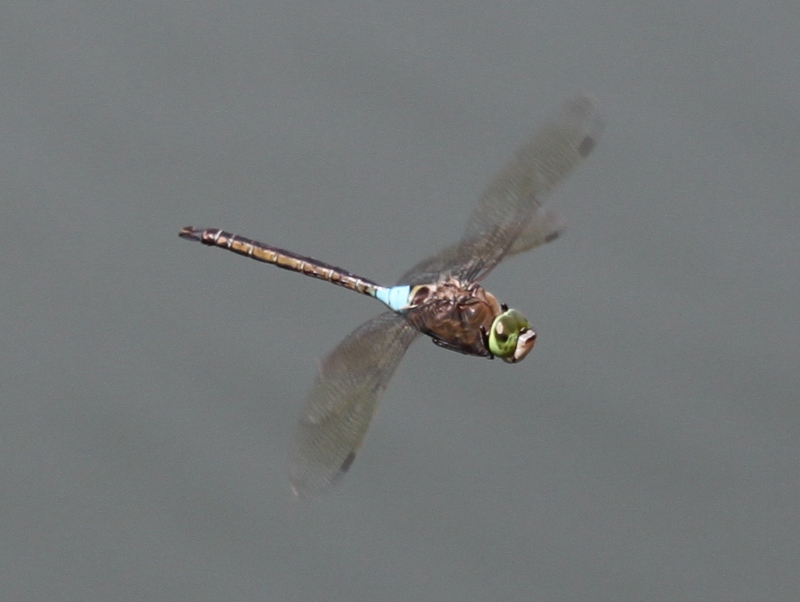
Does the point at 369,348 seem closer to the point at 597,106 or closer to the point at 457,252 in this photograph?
the point at 457,252

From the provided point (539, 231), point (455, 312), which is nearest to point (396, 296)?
point (455, 312)

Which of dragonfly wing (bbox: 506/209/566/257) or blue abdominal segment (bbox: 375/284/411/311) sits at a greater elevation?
dragonfly wing (bbox: 506/209/566/257)

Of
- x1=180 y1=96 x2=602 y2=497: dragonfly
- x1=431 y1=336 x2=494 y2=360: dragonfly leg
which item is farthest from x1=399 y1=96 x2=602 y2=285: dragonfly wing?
x1=431 y1=336 x2=494 y2=360: dragonfly leg

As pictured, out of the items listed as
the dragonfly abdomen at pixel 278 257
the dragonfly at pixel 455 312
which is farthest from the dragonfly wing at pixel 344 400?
the dragonfly abdomen at pixel 278 257

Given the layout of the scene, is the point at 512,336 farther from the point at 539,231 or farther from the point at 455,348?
the point at 539,231

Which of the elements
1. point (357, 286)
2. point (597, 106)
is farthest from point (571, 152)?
point (357, 286)

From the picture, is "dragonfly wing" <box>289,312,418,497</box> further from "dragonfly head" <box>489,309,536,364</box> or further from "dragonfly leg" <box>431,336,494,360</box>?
"dragonfly head" <box>489,309,536,364</box>

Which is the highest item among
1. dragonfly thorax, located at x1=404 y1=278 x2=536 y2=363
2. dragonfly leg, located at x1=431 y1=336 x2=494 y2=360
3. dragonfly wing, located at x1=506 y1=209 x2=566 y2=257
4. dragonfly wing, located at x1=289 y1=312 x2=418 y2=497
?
dragonfly wing, located at x1=506 y1=209 x2=566 y2=257
